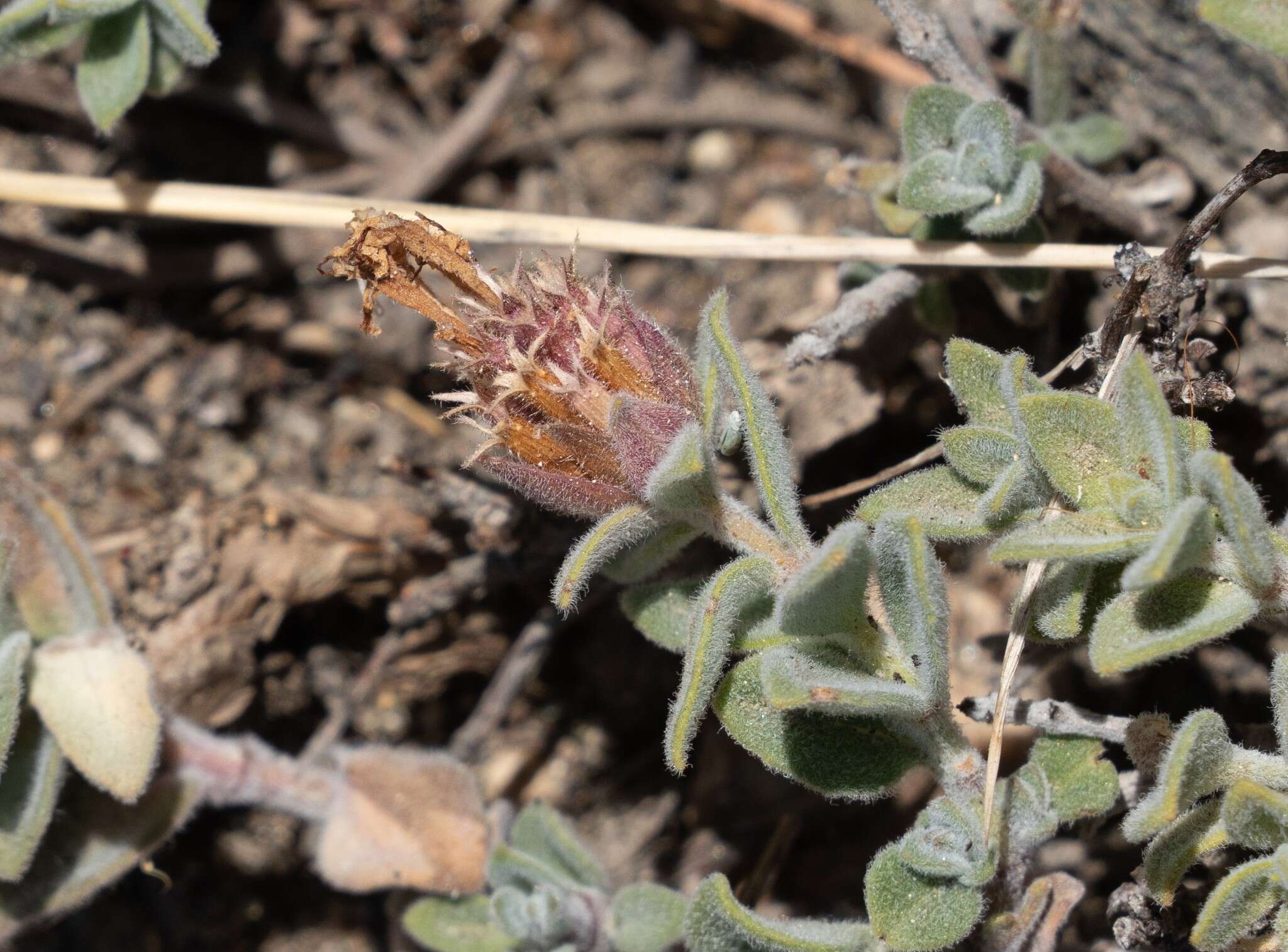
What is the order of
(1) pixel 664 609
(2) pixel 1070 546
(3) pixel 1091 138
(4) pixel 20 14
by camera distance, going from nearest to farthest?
(2) pixel 1070 546
(1) pixel 664 609
(4) pixel 20 14
(3) pixel 1091 138

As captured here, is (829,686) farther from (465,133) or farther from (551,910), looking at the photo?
(465,133)

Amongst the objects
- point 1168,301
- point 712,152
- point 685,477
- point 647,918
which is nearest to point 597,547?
point 685,477

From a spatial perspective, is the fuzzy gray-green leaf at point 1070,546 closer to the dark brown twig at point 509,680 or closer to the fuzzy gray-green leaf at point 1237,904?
the fuzzy gray-green leaf at point 1237,904

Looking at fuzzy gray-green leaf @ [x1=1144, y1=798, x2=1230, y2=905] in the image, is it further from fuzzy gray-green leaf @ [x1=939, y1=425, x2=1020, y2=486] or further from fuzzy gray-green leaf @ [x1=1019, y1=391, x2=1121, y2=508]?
fuzzy gray-green leaf @ [x1=939, y1=425, x2=1020, y2=486]

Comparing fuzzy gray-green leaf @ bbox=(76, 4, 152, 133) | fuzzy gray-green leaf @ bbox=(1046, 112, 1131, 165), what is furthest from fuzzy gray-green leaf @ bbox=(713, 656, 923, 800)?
fuzzy gray-green leaf @ bbox=(76, 4, 152, 133)

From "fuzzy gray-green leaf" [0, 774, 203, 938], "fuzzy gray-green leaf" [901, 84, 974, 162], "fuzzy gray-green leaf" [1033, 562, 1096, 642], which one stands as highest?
"fuzzy gray-green leaf" [901, 84, 974, 162]

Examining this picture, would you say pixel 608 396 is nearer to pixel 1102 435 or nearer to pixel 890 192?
pixel 1102 435

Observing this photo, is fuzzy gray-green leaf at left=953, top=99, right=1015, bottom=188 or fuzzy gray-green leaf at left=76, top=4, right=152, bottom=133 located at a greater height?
fuzzy gray-green leaf at left=953, top=99, right=1015, bottom=188
